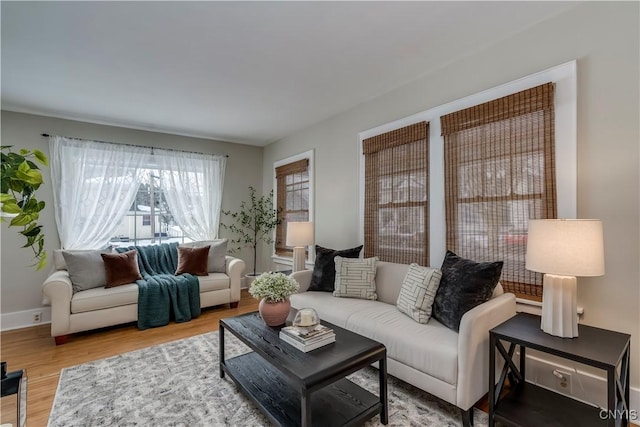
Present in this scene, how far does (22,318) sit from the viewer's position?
3744 mm

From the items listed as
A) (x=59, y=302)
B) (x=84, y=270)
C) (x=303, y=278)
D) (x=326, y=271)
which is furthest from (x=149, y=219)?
(x=326, y=271)

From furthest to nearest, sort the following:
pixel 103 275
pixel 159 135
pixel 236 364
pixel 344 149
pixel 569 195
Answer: pixel 159 135 < pixel 344 149 < pixel 103 275 < pixel 236 364 < pixel 569 195

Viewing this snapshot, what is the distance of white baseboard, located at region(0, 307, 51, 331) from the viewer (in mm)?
3641

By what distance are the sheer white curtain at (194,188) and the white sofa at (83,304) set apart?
3.91 feet

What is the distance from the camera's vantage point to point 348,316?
8.47 feet

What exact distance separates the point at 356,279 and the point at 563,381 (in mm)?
1657

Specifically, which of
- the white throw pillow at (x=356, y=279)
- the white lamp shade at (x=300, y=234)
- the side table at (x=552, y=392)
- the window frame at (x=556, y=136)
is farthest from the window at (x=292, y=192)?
the side table at (x=552, y=392)

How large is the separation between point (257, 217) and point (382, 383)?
4.00m

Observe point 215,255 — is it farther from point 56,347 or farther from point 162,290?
point 56,347

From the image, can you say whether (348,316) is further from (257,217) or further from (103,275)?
(257,217)

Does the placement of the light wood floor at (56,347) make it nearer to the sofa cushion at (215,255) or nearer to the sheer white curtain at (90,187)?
the sofa cushion at (215,255)

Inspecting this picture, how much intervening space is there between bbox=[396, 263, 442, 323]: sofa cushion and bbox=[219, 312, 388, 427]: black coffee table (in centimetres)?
58

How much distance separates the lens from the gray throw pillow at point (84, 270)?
11.3ft

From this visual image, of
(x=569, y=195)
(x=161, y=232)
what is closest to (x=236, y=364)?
(x=569, y=195)
